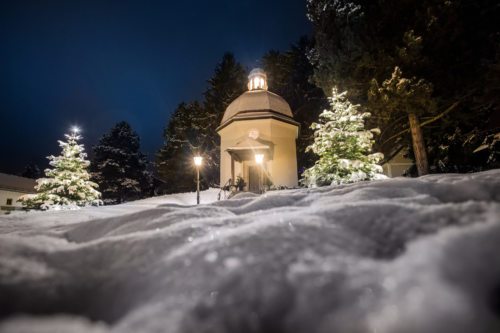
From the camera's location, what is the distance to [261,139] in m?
17.8

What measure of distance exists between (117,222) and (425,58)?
11.7m

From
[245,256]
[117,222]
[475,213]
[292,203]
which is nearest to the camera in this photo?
[245,256]

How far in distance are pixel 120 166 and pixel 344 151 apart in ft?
98.0

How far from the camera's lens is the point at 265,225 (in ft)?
5.41

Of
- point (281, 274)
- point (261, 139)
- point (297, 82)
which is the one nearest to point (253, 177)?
point (261, 139)

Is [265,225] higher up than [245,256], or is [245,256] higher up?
[265,225]

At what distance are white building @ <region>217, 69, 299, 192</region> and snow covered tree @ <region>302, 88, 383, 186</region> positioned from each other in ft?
21.0

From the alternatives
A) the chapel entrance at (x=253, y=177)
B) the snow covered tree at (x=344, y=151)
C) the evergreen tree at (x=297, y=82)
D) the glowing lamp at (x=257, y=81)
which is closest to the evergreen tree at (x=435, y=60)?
the snow covered tree at (x=344, y=151)

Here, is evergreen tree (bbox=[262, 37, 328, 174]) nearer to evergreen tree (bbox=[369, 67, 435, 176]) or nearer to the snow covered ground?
evergreen tree (bbox=[369, 67, 435, 176])

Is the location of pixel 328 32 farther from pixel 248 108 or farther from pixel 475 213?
pixel 475 213

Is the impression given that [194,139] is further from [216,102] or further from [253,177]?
[253,177]

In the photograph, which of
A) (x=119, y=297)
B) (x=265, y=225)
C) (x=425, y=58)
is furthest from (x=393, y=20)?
(x=119, y=297)

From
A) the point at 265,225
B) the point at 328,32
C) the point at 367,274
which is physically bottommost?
the point at 367,274

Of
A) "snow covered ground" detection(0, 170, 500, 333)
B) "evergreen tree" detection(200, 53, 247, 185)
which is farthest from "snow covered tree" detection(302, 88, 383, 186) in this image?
"evergreen tree" detection(200, 53, 247, 185)
